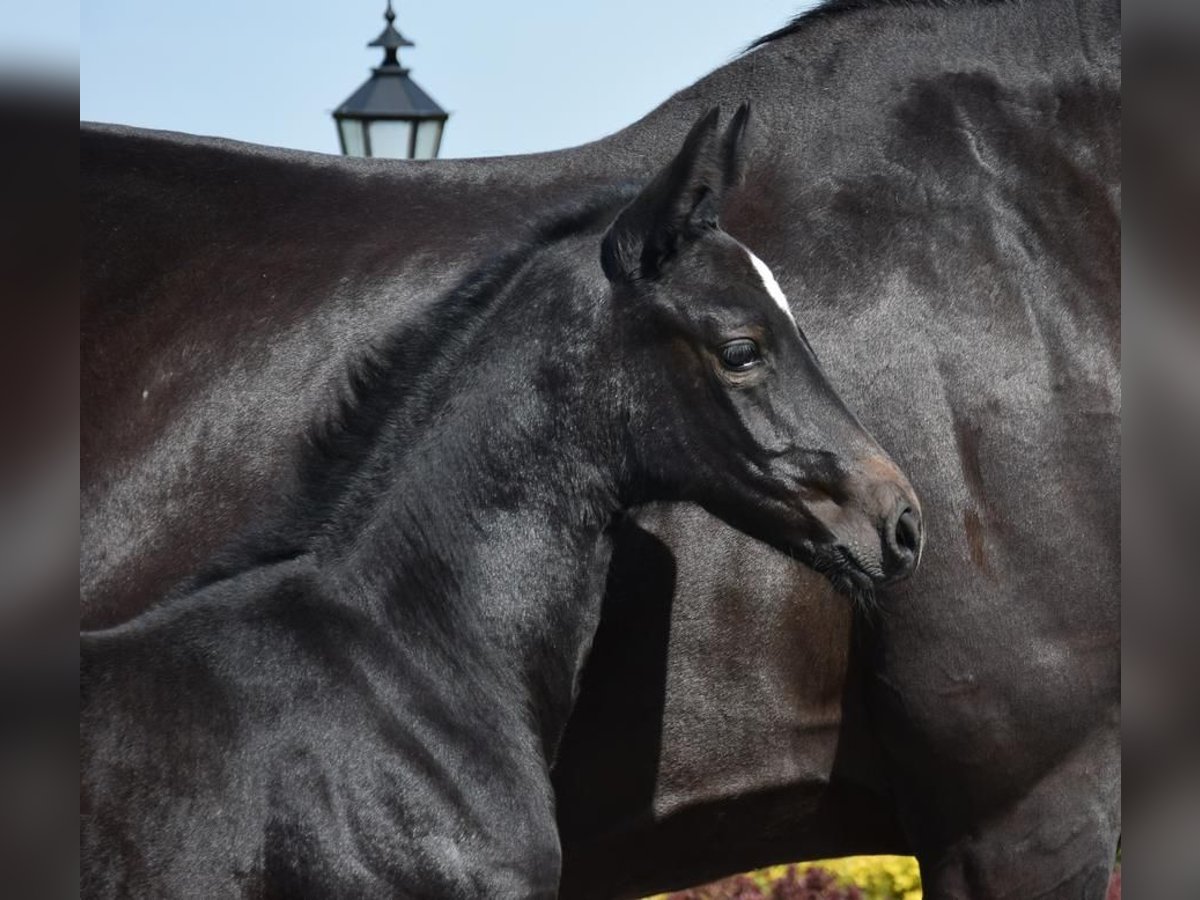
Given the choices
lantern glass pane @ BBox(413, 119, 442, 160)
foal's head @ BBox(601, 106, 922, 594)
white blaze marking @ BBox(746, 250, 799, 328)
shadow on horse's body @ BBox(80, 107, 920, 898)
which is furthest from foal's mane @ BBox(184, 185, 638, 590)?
lantern glass pane @ BBox(413, 119, 442, 160)

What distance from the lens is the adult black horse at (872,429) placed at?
10.4 ft

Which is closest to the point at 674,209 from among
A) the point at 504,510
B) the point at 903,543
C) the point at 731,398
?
the point at 731,398

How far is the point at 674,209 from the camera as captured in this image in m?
2.79

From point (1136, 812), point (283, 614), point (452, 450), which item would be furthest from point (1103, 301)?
point (1136, 812)

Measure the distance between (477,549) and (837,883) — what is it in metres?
3.48

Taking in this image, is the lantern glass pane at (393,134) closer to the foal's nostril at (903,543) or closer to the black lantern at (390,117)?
the black lantern at (390,117)

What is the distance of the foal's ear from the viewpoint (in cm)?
276

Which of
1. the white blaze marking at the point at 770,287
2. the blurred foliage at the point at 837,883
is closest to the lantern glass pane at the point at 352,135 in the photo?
the blurred foliage at the point at 837,883

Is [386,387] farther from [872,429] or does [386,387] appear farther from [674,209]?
[872,429]

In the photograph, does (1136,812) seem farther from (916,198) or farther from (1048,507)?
(916,198)

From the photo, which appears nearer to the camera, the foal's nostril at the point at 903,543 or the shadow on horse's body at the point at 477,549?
the shadow on horse's body at the point at 477,549

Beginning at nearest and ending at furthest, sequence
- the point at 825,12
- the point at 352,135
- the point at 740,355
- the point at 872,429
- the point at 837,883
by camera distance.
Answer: the point at 740,355, the point at 872,429, the point at 825,12, the point at 837,883, the point at 352,135

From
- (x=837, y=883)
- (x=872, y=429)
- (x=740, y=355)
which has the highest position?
(x=740, y=355)

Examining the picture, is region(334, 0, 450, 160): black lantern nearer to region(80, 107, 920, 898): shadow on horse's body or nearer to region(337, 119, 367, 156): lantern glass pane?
region(337, 119, 367, 156): lantern glass pane
